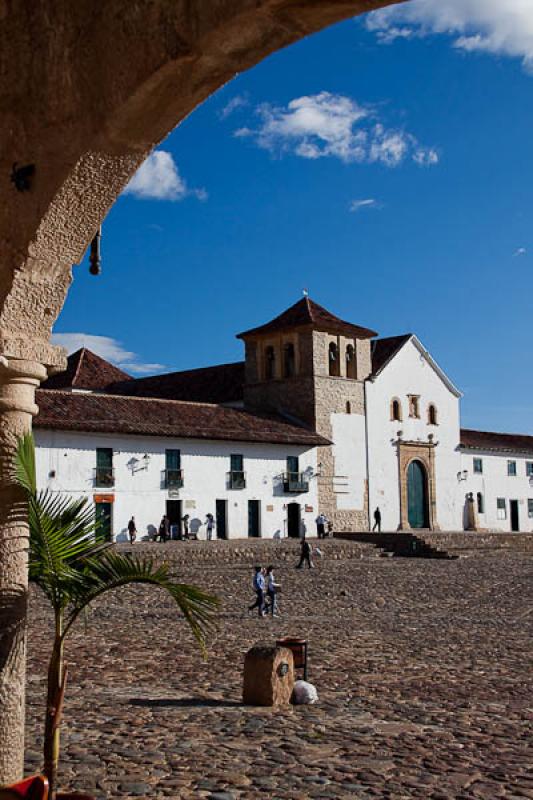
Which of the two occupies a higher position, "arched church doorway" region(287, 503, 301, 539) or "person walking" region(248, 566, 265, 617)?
"arched church doorway" region(287, 503, 301, 539)

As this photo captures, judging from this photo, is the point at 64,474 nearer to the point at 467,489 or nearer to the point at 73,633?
the point at 73,633

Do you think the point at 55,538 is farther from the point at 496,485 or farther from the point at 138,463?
the point at 496,485

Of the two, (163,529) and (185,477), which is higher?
(185,477)

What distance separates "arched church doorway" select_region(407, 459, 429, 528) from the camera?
41.4 metres

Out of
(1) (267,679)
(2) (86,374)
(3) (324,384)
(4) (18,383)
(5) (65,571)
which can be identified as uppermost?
(2) (86,374)

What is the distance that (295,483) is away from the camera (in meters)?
36.2

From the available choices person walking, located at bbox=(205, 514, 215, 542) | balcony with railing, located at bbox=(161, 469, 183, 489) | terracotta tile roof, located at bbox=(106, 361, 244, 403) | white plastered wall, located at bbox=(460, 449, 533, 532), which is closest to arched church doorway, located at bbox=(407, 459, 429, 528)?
white plastered wall, located at bbox=(460, 449, 533, 532)

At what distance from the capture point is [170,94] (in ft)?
14.2

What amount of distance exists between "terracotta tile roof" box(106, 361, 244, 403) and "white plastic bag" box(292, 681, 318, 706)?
33.7 metres

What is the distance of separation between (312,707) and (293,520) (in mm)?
28423

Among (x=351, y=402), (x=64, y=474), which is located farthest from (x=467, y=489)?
(x=64, y=474)

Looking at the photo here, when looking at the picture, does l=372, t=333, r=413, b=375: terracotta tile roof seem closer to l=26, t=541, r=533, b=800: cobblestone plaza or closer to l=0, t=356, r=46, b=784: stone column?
l=26, t=541, r=533, b=800: cobblestone plaza

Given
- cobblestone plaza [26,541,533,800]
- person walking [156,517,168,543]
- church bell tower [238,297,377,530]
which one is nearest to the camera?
cobblestone plaza [26,541,533,800]

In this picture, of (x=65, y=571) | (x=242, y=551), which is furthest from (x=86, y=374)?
(x=65, y=571)
